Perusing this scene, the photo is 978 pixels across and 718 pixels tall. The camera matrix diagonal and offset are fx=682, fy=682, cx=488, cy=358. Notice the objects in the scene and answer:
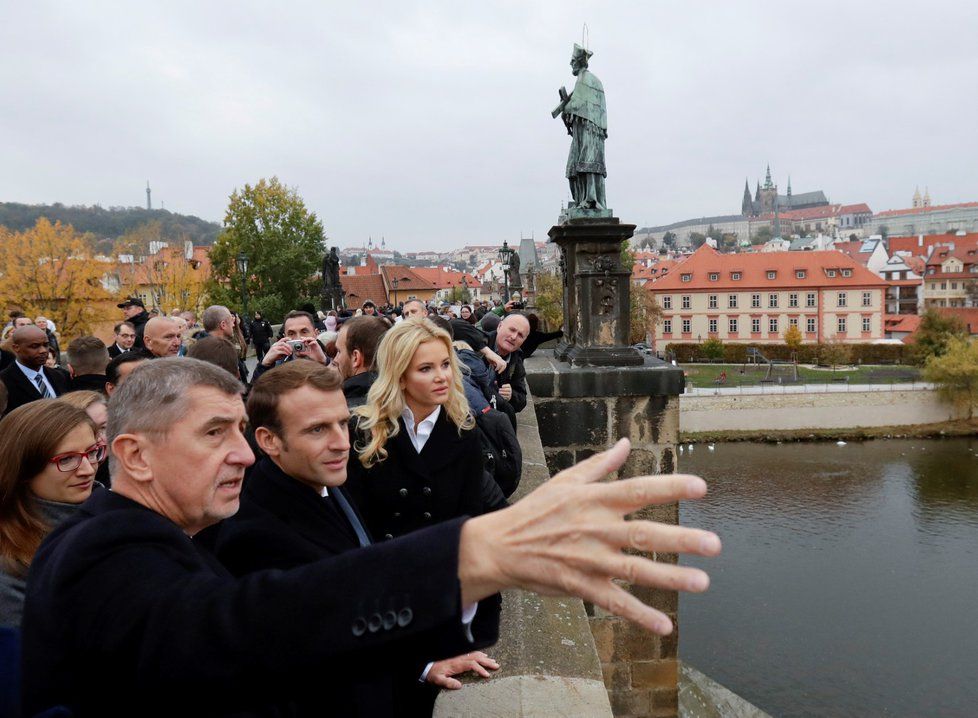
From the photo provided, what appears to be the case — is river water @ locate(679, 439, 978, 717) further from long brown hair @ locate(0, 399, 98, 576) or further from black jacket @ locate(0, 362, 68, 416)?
long brown hair @ locate(0, 399, 98, 576)

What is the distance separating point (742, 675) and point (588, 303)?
11332 millimetres

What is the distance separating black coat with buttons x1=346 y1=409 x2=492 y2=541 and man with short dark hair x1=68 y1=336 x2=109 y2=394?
111 inches

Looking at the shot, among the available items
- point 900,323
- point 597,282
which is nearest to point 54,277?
point 597,282

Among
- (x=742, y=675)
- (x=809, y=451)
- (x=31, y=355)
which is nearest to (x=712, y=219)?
(x=809, y=451)

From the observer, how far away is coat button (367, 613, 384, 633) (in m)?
0.86

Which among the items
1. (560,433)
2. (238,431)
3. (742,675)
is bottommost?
(742,675)

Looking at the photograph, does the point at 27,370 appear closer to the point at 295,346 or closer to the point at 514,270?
the point at 295,346

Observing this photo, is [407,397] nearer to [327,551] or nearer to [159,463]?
[327,551]

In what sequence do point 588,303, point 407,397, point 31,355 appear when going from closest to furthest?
1. point 407,397
2. point 31,355
3. point 588,303

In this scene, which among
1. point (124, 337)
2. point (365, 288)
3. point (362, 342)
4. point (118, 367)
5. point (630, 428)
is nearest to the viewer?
point (362, 342)

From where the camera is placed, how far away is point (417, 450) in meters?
2.28

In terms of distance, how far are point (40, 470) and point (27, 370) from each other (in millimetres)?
2982

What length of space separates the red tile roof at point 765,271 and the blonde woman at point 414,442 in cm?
4616

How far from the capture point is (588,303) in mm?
6410
